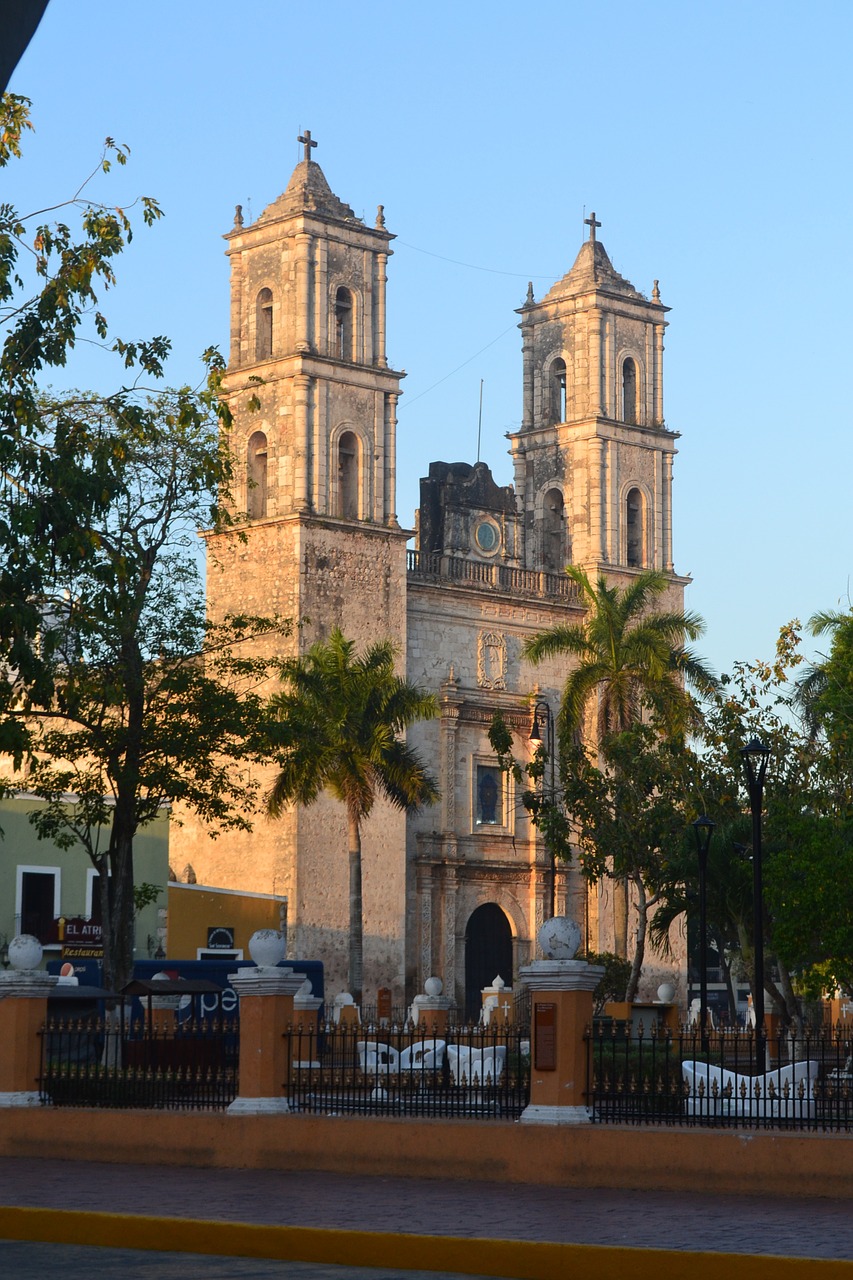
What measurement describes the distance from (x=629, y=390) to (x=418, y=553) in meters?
8.97

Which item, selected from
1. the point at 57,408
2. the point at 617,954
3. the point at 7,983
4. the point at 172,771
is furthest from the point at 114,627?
the point at 617,954

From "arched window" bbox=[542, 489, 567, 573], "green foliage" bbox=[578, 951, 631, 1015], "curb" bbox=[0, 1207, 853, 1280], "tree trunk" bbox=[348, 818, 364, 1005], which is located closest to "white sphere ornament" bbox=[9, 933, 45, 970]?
"curb" bbox=[0, 1207, 853, 1280]

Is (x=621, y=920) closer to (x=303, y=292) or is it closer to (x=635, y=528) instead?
(x=635, y=528)

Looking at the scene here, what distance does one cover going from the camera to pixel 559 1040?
45.6ft

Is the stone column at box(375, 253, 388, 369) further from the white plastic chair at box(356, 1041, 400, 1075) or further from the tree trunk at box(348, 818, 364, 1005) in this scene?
the white plastic chair at box(356, 1041, 400, 1075)

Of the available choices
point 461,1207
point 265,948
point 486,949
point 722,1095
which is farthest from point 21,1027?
point 486,949

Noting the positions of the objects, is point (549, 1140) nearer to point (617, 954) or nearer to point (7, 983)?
point (7, 983)

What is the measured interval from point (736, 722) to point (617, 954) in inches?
387

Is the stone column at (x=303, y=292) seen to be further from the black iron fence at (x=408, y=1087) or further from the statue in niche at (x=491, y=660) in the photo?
the black iron fence at (x=408, y=1087)

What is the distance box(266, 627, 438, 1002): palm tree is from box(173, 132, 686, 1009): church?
6.82ft

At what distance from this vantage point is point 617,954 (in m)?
42.5

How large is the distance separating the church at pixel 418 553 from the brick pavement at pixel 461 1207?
27.8 m

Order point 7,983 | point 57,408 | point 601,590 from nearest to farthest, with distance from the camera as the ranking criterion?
point 7,983, point 57,408, point 601,590

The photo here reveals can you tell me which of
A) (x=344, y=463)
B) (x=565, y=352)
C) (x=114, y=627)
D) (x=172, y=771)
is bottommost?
(x=172, y=771)
